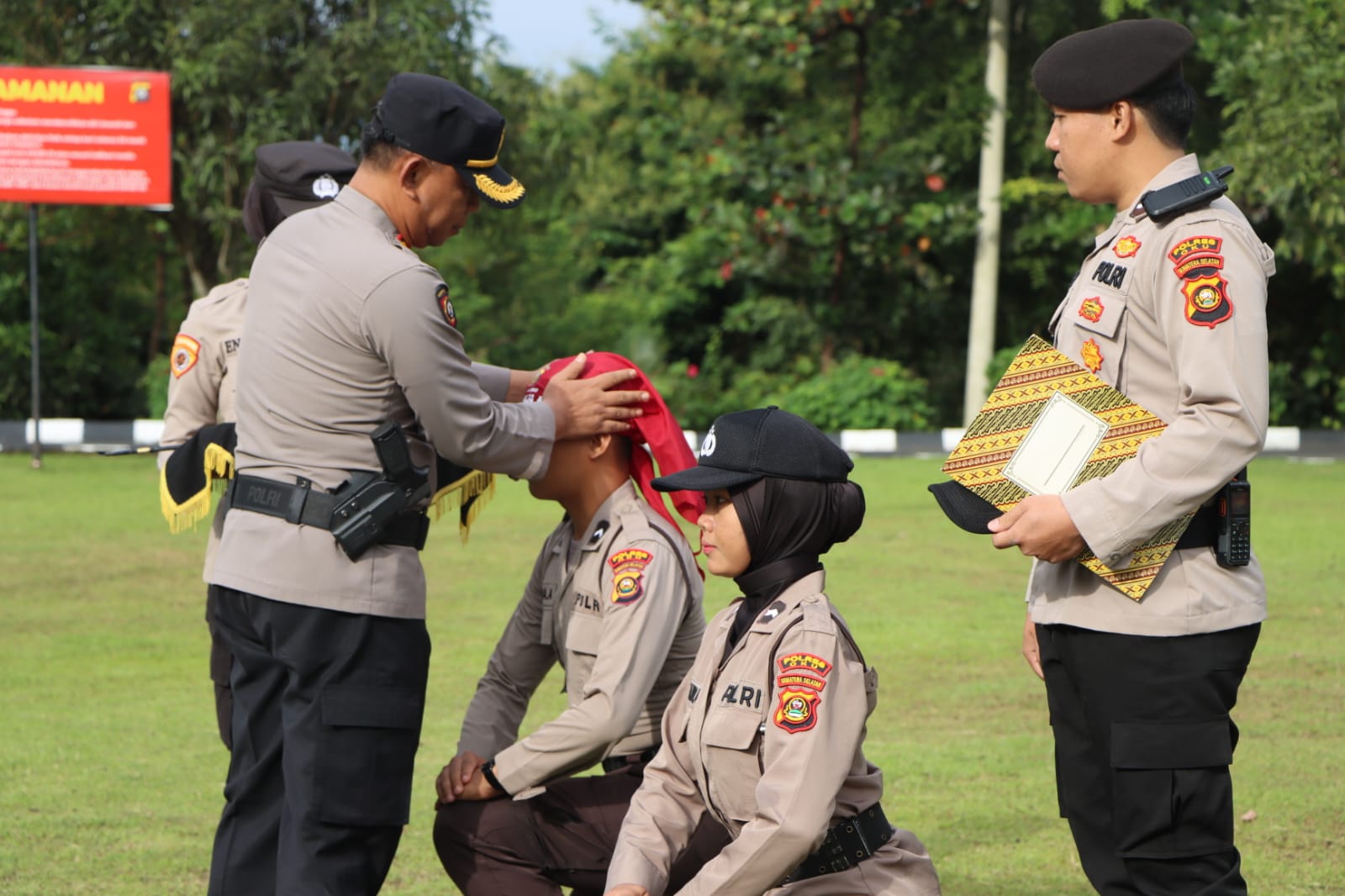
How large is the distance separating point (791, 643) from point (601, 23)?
85.6ft

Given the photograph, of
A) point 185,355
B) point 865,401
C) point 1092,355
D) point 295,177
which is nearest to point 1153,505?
point 1092,355

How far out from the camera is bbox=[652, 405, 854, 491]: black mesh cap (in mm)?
3162

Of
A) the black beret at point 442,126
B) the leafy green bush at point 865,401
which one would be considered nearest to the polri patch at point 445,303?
the black beret at point 442,126

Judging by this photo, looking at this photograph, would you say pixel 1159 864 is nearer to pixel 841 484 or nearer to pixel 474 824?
pixel 841 484

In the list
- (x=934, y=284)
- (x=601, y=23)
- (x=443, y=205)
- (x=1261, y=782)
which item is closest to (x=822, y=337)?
(x=934, y=284)

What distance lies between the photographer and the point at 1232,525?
3.02 metres

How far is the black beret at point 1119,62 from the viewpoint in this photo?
307 cm

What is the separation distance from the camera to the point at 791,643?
3055 mm

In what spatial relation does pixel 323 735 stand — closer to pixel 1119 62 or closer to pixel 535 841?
pixel 535 841

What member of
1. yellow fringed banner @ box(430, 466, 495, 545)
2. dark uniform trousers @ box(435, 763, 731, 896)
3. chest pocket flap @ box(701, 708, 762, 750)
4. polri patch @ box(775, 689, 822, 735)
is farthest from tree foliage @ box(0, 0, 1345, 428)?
polri patch @ box(775, 689, 822, 735)

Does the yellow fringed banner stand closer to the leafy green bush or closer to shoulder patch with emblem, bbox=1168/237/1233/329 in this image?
shoulder patch with emblem, bbox=1168/237/1233/329

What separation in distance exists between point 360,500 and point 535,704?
3694 mm

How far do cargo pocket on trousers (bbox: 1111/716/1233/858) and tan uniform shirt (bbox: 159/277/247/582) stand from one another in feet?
9.20

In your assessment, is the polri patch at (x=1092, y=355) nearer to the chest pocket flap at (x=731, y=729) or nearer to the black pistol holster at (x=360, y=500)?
the chest pocket flap at (x=731, y=729)
